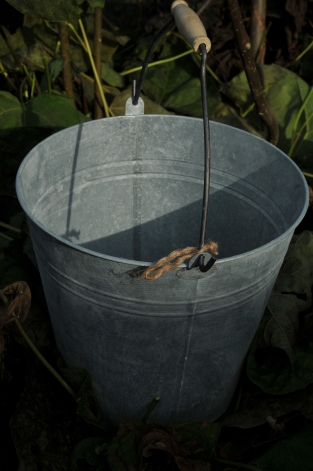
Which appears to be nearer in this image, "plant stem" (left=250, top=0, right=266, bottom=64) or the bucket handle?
the bucket handle

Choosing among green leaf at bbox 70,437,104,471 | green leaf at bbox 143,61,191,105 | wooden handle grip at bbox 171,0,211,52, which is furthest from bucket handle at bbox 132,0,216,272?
green leaf at bbox 143,61,191,105

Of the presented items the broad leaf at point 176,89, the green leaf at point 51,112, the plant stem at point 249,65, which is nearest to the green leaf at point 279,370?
the plant stem at point 249,65

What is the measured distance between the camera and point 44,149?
48.2 inches

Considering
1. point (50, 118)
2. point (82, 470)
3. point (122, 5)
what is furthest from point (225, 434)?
point (122, 5)

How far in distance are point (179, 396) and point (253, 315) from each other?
0.25 m

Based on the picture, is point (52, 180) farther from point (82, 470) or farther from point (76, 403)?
point (82, 470)

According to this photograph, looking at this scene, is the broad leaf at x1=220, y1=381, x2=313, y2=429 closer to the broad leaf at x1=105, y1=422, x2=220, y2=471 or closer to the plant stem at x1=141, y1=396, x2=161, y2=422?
the broad leaf at x1=105, y1=422, x2=220, y2=471

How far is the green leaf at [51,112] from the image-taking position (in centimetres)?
160

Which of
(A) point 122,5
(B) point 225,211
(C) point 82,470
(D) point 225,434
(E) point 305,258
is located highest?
(A) point 122,5

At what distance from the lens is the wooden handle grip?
3.07 ft

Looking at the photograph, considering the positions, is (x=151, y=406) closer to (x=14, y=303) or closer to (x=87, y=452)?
(x=87, y=452)

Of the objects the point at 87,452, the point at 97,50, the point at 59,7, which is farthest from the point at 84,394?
the point at 97,50

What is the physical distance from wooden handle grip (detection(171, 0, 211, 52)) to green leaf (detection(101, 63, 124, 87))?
3.43 feet

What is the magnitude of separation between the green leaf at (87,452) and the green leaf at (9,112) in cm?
89
